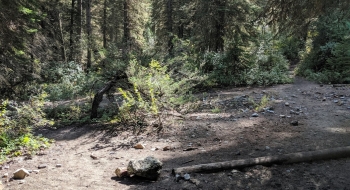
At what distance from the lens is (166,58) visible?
14266 millimetres

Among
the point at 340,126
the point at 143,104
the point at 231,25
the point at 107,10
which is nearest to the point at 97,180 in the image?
the point at 143,104

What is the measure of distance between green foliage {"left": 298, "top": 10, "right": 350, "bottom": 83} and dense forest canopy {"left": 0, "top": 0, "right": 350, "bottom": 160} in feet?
0.17

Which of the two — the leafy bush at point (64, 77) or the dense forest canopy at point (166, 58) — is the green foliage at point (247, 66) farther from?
the leafy bush at point (64, 77)

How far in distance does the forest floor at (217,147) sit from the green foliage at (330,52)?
15.6 feet

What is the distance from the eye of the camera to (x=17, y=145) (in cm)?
551

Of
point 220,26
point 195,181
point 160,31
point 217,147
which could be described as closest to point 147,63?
point 220,26

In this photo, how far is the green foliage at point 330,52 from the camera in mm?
12398

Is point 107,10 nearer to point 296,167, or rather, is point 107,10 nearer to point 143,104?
point 143,104

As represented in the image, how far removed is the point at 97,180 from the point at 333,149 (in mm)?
3729

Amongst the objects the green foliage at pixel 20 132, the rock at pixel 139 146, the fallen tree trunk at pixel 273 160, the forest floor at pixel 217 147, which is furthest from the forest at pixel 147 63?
the fallen tree trunk at pixel 273 160

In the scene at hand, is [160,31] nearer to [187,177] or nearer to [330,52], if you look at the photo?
[330,52]

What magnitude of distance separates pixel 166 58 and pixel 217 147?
9.85m

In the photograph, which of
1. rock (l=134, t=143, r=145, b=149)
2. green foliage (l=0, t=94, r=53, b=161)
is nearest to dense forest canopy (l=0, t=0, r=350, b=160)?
green foliage (l=0, t=94, r=53, b=161)

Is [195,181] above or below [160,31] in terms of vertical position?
below
